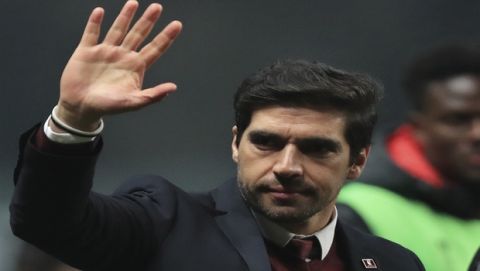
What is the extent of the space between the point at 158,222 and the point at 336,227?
0.56 m

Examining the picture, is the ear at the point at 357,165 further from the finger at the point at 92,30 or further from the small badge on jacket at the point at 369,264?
the finger at the point at 92,30

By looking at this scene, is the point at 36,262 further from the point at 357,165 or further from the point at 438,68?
the point at 438,68

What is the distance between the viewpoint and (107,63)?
8.13 feet

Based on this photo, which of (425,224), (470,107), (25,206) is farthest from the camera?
(470,107)

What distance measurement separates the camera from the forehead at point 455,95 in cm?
393

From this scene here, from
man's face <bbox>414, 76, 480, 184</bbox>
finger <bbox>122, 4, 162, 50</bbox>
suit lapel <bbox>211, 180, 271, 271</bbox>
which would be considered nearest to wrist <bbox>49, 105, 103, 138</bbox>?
finger <bbox>122, 4, 162, 50</bbox>

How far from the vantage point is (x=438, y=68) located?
4.07 metres

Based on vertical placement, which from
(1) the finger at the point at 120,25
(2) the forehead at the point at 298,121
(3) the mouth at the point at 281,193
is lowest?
(3) the mouth at the point at 281,193

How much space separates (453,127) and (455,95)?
11cm

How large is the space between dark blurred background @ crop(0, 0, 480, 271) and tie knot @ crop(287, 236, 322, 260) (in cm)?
296

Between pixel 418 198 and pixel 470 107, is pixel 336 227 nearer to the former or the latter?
pixel 418 198

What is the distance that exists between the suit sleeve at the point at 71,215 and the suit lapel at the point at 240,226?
25 centimetres

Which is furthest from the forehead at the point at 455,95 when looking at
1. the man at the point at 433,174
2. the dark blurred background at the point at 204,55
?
the dark blurred background at the point at 204,55

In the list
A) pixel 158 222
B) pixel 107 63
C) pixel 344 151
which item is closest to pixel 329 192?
pixel 344 151
